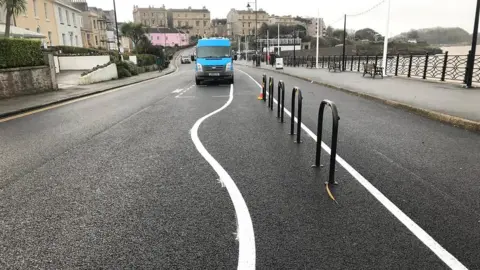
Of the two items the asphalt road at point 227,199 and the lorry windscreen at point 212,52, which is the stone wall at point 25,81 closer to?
the asphalt road at point 227,199

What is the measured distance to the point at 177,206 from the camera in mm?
4129

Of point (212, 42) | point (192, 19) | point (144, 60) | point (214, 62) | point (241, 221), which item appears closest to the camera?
point (241, 221)

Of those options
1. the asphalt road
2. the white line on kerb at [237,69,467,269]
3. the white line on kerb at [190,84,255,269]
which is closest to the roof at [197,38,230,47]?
the asphalt road

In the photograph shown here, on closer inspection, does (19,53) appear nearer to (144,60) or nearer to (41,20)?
(41,20)

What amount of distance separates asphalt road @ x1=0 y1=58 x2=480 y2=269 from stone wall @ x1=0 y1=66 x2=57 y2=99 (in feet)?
24.9

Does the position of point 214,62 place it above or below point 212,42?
below

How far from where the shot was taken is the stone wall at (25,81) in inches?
564

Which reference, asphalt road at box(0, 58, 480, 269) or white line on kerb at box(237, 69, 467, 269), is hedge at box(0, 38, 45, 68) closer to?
asphalt road at box(0, 58, 480, 269)

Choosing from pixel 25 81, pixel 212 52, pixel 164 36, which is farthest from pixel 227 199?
pixel 164 36

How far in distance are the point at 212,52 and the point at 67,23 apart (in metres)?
36.0

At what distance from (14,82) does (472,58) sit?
62.2ft

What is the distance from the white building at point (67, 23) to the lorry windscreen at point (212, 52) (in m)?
32.0

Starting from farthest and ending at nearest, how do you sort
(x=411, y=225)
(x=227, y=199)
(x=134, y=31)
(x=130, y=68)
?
(x=134, y=31) < (x=130, y=68) < (x=227, y=199) < (x=411, y=225)

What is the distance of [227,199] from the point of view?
4305mm
